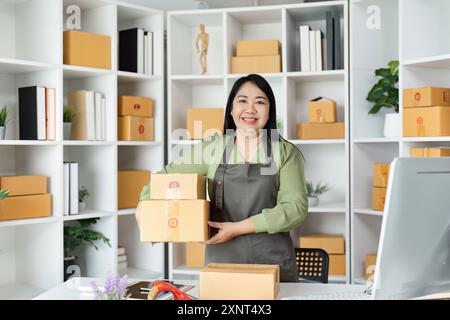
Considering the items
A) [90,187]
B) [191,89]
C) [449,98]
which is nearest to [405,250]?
[449,98]

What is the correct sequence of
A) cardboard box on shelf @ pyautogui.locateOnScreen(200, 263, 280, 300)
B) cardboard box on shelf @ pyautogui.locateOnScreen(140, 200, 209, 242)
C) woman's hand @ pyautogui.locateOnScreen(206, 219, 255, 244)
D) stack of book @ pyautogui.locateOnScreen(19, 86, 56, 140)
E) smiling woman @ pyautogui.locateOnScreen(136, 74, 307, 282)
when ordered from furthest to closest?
stack of book @ pyautogui.locateOnScreen(19, 86, 56, 140) < smiling woman @ pyautogui.locateOnScreen(136, 74, 307, 282) < woman's hand @ pyautogui.locateOnScreen(206, 219, 255, 244) < cardboard box on shelf @ pyautogui.locateOnScreen(140, 200, 209, 242) < cardboard box on shelf @ pyautogui.locateOnScreen(200, 263, 280, 300)

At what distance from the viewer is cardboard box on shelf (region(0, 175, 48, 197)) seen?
2941mm

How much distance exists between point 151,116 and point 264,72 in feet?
2.48

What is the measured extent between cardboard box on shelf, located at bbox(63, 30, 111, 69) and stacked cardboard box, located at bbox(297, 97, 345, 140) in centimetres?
125

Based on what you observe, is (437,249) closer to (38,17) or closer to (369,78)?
(369,78)

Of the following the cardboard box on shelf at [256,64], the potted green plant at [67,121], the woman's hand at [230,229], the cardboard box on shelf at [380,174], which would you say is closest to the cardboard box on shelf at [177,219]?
the woman's hand at [230,229]

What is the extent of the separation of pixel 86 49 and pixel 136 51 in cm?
39

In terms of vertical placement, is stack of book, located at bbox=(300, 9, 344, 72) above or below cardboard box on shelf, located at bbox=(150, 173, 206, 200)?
above

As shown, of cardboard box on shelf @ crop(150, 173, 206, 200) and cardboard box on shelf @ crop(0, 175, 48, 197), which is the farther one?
cardboard box on shelf @ crop(0, 175, 48, 197)

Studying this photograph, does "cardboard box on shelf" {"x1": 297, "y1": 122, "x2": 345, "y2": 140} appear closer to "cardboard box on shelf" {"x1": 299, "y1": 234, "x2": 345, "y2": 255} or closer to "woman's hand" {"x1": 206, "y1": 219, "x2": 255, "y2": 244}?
"cardboard box on shelf" {"x1": 299, "y1": 234, "x2": 345, "y2": 255}

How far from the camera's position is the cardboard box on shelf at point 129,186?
3541 millimetres

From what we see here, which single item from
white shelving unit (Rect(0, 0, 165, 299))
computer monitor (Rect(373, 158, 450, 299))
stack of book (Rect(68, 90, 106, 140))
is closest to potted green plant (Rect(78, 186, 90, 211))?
white shelving unit (Rect(0, 0, 165, 299))

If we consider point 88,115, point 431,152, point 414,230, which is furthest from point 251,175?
point 88,115

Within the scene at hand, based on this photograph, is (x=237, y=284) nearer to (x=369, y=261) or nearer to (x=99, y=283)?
(x=99, y=283)
